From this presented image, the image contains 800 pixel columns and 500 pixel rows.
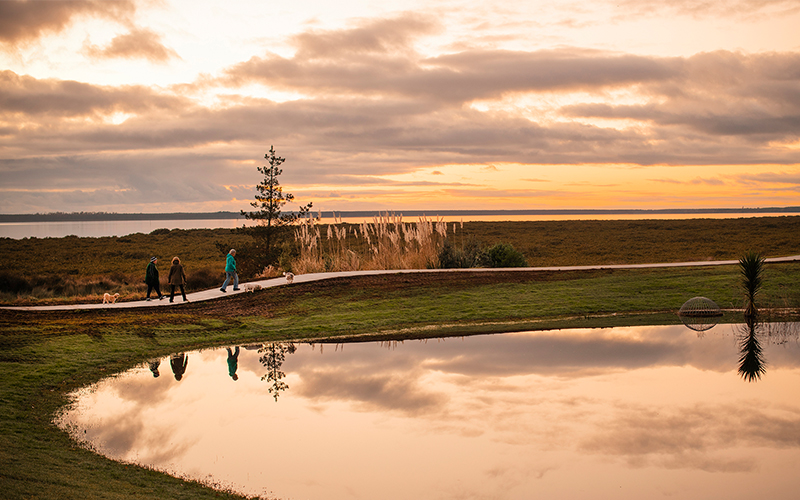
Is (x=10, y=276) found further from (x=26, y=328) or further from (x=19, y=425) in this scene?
(x=19, y=425)

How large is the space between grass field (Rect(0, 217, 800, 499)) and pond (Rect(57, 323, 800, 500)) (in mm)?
594

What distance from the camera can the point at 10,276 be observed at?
79.6 feet

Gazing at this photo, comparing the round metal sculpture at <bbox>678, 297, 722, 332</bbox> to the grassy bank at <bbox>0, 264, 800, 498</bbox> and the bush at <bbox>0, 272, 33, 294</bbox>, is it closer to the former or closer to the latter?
the grassy bank at <bbox>0, 264, 800, 498</bbox>

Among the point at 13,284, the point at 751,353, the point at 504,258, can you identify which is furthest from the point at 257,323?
the point at 13,284

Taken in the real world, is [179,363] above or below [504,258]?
below

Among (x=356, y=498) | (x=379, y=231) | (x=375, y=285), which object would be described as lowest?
(x=356, y=498)

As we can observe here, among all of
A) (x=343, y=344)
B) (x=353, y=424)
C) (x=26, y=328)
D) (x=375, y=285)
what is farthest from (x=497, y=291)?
(x=26, y=328)

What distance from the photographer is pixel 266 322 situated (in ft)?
49.9

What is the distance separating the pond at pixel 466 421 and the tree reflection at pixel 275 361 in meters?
0.07

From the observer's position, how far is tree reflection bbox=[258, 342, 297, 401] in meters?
10.0

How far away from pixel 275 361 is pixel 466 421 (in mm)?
5121

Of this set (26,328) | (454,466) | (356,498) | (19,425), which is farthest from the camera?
(26,328)

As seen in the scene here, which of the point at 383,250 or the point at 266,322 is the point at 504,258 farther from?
the point at 266,322

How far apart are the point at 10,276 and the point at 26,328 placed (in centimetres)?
1342
